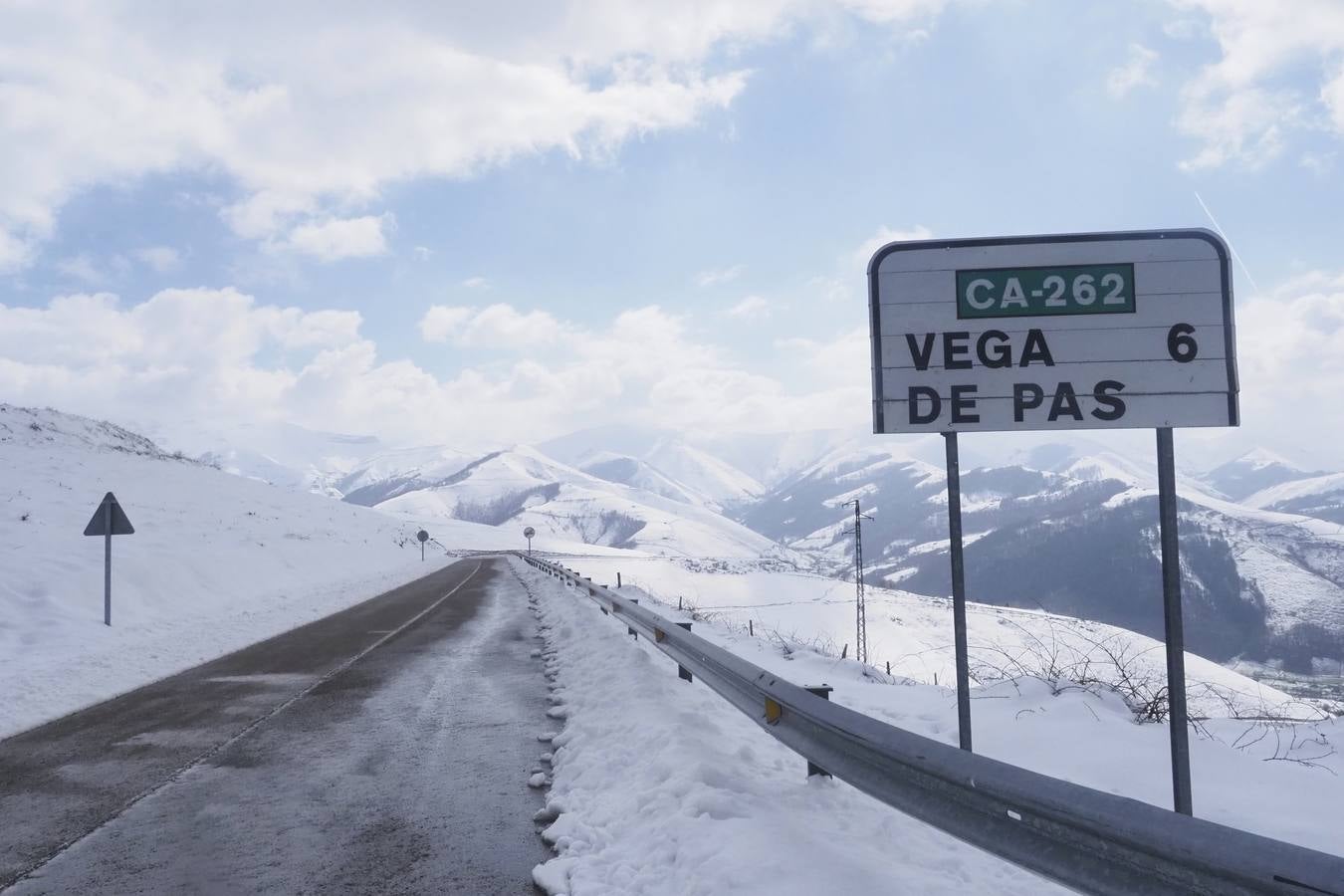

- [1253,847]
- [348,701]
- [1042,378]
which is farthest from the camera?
[348,701]

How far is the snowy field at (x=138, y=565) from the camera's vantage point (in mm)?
12375

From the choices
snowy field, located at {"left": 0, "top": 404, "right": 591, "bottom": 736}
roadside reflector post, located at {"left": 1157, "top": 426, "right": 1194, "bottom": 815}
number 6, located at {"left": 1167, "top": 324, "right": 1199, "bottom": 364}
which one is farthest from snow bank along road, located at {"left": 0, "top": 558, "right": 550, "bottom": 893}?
number 6, located at {"left": 1167, "top": 324, "right": 1199, "bottom": 364}

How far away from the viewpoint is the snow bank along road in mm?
4441

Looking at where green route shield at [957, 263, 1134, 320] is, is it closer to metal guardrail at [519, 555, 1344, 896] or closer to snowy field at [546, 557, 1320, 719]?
metal guardrail at [519, 555, 1344, 896]

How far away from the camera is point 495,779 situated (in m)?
6.14

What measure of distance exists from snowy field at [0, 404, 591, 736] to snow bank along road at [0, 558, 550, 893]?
1746 millimetres

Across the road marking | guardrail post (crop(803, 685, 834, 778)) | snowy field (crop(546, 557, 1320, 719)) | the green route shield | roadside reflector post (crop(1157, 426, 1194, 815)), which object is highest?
the green route shield

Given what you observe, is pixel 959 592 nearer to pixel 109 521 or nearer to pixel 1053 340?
pixel 1053 340

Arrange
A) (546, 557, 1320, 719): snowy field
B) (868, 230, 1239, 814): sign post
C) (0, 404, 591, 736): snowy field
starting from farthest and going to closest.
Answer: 1. (546, 557, 1320, 719): snowy field
2. (0, 404, 591, 736): snowy field
3. (868, 230, 1239, 814): sign post

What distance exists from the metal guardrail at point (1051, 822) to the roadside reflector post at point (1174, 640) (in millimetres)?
1062

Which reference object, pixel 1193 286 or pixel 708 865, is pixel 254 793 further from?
pixel 1193 286

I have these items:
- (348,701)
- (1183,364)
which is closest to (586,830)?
(1183,364)

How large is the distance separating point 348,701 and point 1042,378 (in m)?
7.81

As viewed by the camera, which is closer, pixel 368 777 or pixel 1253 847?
pixel 1253 847
